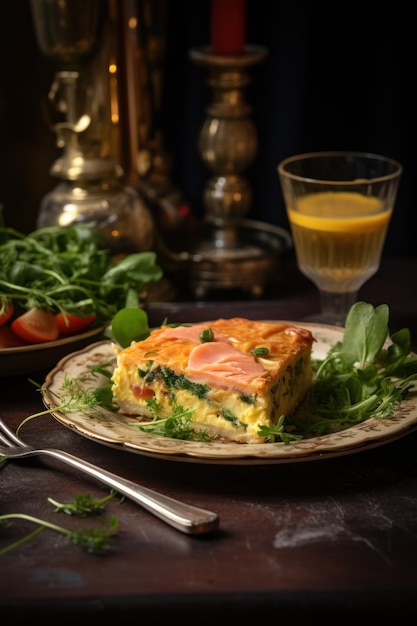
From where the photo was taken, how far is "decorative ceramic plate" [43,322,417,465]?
132 cm

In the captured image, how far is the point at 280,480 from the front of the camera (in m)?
1.39

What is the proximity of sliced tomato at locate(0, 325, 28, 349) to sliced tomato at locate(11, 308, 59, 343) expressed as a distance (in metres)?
0.01

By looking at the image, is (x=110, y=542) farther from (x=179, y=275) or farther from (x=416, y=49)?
(x=416, y=49)

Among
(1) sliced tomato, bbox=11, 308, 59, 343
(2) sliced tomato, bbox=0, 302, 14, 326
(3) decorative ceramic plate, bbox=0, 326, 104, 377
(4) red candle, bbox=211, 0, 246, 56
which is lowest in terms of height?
(3) decorative ceramic plate, bbox=0, 326, 104, 377

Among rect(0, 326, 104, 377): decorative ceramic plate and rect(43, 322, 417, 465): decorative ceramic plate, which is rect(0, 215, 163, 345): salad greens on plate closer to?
rect(0, 326, 104, 377): decorative ceramic plate

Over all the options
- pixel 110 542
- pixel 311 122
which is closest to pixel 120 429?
pixel 110 542

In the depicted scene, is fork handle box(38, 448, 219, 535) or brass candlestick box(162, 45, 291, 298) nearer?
fork handle box(38, 448, 219, 535)

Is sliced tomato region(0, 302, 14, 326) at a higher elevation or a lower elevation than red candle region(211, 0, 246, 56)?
lower

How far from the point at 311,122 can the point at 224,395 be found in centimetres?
164

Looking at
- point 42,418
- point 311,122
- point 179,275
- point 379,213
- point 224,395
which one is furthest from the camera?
point 311,122

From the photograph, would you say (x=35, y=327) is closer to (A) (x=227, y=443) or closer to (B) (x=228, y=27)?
(A) (x=227, y=443)

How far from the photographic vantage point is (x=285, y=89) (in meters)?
2.83

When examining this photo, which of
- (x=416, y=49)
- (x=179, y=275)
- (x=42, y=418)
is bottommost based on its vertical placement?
(x=179, y=275)

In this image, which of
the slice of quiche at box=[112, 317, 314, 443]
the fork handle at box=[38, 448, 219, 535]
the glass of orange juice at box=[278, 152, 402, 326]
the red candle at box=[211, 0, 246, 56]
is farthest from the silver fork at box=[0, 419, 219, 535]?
the red candle at box=[211, 0, 246, 56]
